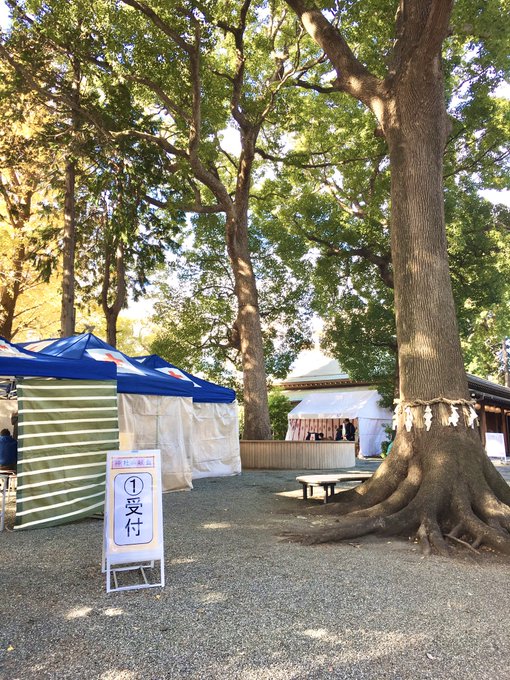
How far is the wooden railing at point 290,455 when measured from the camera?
52.6 ft

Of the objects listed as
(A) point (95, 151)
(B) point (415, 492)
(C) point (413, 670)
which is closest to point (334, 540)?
(B) point (415, 492)

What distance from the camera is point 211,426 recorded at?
1323cm

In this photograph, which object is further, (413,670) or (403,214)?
(403,214)

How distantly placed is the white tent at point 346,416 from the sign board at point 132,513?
2019 cm

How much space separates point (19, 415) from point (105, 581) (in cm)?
308

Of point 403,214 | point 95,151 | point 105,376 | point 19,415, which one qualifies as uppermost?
point 95,151

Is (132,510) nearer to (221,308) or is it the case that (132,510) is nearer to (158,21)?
(158,21)

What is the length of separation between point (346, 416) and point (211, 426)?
1220cm

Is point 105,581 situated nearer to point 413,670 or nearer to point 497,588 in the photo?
point 413,670

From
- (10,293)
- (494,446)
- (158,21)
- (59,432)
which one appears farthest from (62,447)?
(494,446)

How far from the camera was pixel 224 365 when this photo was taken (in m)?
22.3

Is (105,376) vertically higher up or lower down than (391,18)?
lower down

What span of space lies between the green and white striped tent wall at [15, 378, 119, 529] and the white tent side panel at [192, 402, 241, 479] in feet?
17.4

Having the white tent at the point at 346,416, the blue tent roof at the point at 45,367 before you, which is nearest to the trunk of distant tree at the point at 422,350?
the blue tent roof at the point at 45,367
